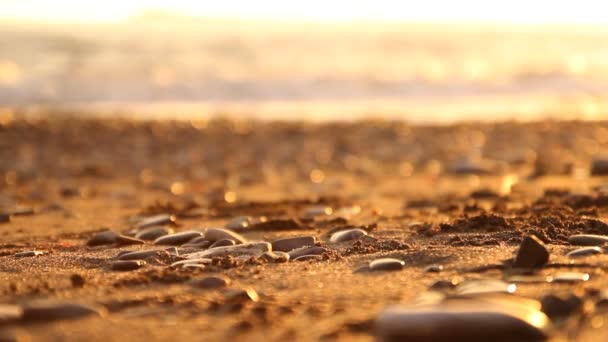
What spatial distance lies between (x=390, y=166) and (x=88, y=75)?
1303cm

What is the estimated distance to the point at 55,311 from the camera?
241cm

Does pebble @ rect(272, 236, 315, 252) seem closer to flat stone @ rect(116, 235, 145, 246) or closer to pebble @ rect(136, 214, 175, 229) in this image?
flat stone @ rect(116, 235, 145, 246)

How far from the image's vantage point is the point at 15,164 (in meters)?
8.28

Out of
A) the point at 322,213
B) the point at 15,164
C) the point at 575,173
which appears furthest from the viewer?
the point at 15,164

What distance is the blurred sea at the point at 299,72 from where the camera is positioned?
16.0m

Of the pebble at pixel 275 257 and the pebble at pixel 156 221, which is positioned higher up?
the pebble at pixel 156 221

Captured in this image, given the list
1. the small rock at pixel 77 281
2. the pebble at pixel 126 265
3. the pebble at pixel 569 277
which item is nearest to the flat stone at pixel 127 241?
the pebble at pixel 126 265

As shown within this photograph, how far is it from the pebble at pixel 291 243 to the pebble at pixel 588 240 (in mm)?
997

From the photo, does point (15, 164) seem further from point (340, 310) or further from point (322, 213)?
point (340, 310)

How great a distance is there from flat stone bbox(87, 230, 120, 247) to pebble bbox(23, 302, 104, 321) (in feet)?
5.67

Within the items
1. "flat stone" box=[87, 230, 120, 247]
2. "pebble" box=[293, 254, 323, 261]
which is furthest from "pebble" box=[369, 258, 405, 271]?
"flat stone" box=[87, 230, 120, 247]

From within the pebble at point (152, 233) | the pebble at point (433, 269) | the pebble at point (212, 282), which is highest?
the pebble at point (152, 233)

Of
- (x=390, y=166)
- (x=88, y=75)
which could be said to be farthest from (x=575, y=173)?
(x=88, y=75)

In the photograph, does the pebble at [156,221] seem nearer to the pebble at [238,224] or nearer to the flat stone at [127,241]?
the pebble at [238,224]
